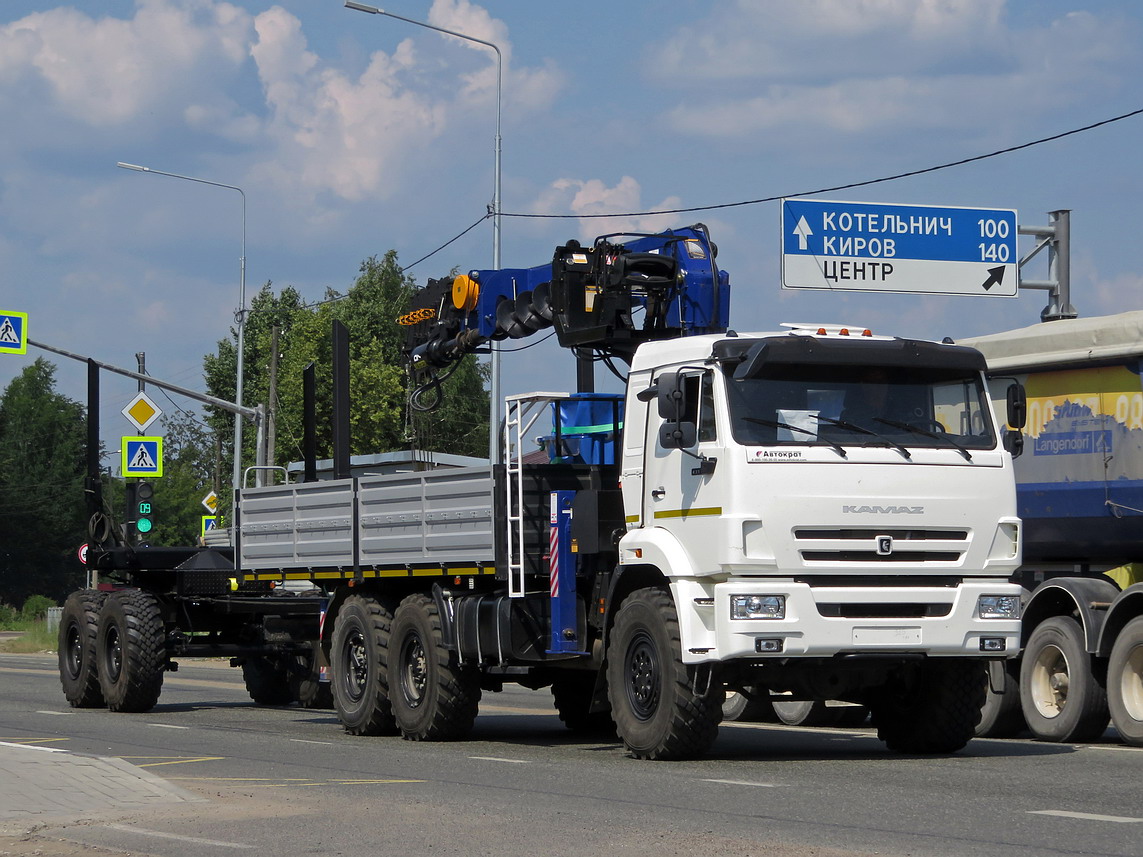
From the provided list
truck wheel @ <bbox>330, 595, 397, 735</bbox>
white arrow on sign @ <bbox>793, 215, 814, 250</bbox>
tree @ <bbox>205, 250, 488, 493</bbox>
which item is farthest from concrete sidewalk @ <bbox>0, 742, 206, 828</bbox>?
tree @ <bbox>205, 250, 488, 493</bbox>

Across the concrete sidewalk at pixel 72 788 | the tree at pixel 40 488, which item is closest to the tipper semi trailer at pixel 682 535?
the concrete sidewalk at pixel 72 788

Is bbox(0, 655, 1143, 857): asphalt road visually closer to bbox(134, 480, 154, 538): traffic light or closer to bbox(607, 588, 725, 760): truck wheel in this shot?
bbox(607, 588, 725, 760): truck wheel

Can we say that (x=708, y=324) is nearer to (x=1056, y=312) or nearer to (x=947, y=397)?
(x=947, y=397)

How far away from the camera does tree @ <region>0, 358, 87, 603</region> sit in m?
104

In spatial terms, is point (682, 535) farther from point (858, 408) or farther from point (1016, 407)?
point (1016, 407)

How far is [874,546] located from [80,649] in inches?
462

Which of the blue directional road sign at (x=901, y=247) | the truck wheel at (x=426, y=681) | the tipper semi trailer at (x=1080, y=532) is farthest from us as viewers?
the blue directional road sign at (x=901, y=247)

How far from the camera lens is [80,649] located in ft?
69.0

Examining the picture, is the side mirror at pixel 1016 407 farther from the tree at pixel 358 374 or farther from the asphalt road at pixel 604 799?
the tree at pixel 358 374

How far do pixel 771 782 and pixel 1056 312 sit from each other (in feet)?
47.3

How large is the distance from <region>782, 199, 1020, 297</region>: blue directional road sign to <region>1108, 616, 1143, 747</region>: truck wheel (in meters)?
11.1

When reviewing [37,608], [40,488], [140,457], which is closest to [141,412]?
[140,457]

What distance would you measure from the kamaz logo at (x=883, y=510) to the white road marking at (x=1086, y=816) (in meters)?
2.93

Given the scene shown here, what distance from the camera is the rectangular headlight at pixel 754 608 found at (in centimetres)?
1216
